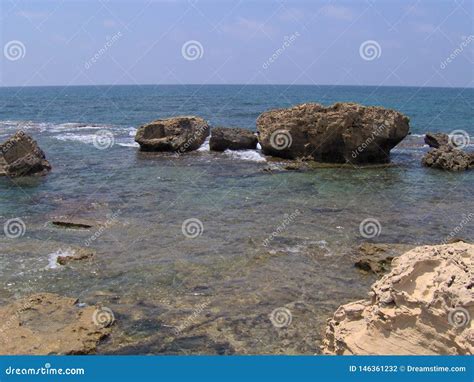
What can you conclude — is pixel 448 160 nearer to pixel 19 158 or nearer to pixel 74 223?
pixel 74 223

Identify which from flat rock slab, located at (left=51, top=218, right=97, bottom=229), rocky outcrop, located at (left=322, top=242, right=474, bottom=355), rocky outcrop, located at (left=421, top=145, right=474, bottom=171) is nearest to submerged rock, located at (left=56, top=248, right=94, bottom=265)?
flat rock slab, located at (left=51, top=218, right=97, bottom=229)

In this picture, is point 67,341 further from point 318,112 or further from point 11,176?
point 318,112

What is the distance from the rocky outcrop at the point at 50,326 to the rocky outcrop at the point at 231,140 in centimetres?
2472

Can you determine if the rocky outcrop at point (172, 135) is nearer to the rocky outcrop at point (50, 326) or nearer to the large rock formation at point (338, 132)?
the large rock formation at point (338, 132)

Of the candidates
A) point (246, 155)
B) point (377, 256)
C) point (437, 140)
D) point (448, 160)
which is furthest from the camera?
point (437, 140)

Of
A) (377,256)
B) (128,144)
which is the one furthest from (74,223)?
(128,144)

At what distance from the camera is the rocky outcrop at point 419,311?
24.5ft

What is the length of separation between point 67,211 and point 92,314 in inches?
404

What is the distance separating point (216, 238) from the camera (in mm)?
17141

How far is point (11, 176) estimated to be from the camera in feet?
89.2

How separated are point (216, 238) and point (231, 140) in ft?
64.7

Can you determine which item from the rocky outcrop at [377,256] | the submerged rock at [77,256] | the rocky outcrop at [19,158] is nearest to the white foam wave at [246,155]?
the rocky outcrop at [19,158]

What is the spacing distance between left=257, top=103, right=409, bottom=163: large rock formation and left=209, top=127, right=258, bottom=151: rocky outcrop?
3266 mm

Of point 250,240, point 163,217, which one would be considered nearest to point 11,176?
point 163,217
